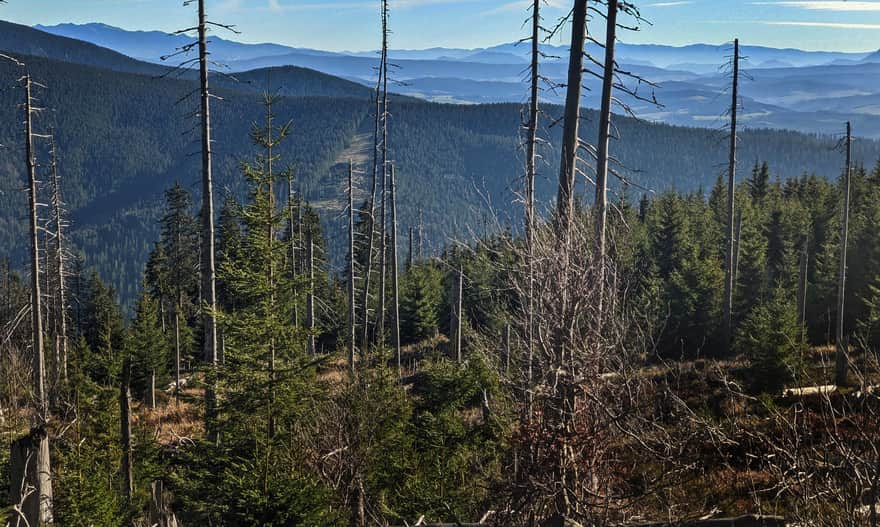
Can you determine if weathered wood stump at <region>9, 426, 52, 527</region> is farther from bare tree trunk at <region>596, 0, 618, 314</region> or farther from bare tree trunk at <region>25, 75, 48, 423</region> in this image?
bare tree trunk at <region>25, 75, 48, 423</region>

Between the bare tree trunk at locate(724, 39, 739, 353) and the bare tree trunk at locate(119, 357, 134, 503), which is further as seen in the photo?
the bare tree trunk at locate(724, 39, 739, 353)

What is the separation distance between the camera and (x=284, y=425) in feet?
38.1

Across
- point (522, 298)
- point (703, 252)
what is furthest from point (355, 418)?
point (703, 252)

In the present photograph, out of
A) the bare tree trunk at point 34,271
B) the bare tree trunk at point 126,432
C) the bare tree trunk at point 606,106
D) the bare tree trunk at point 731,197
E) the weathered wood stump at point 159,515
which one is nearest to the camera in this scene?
the weathered wood stump at point 159,515

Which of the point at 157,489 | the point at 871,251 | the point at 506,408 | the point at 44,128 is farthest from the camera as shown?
the point at 871,251

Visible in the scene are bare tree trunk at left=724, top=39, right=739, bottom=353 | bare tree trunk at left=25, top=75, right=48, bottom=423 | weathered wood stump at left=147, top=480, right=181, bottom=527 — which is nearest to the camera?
weathered wood stump at left=147, top=480, right=181, bottom=527

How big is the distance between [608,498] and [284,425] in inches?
277

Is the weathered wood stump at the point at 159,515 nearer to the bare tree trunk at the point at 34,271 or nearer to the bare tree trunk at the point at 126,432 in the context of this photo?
the bare tree trunk at the point at 126,432

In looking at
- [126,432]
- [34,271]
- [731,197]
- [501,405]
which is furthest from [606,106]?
[34,271]

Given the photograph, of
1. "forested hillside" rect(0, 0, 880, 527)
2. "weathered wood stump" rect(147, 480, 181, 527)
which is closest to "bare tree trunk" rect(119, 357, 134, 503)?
"forested hillside" rect(0, 0, 880, 527)

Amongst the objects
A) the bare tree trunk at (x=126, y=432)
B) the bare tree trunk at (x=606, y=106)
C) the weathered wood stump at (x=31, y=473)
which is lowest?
the bare tree trunk at (x=126, y=432)

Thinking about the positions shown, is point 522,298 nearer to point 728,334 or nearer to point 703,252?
point 728,334

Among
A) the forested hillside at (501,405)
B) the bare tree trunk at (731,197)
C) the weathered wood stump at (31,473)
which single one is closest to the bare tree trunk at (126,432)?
the forested hillside at (501,405)

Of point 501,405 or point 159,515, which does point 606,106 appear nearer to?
point 501,405
